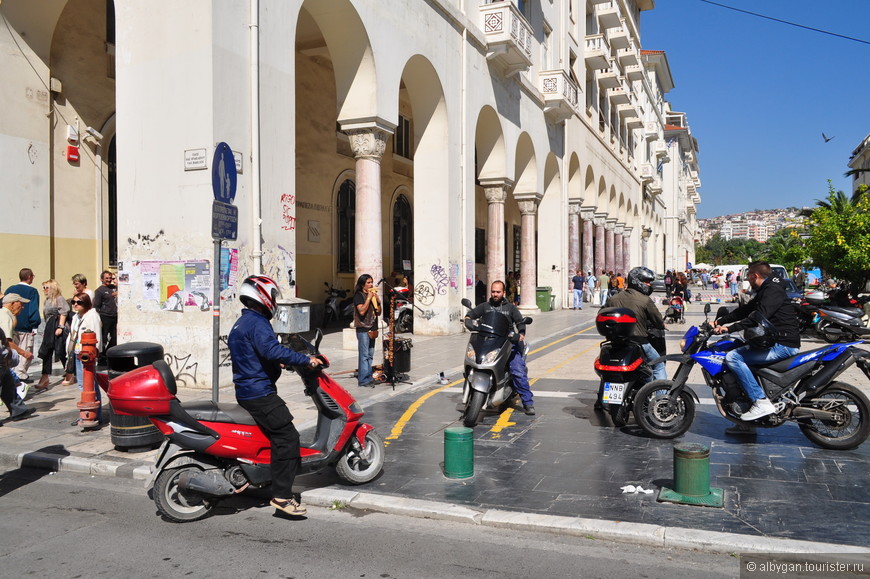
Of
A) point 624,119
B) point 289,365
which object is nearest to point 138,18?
point 289,365

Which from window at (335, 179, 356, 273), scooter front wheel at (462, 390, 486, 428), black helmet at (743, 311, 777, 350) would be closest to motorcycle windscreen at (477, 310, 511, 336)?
scooter front wheel at (462, 390, 486, 428)

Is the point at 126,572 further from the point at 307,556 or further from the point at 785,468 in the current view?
the point at 785,468

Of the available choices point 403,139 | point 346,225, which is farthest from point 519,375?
point 403,139

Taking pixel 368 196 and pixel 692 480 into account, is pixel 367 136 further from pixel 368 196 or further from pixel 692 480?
pixel 692 480

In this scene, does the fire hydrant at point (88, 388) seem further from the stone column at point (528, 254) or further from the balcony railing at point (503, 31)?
the stone column at point (528, 254)

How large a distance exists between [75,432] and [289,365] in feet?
13.3

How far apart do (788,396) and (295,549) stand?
4.81 meters

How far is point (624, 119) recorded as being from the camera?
152 ft

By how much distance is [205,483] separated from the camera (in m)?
4.79

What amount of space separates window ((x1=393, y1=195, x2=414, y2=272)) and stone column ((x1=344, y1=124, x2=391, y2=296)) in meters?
9.50

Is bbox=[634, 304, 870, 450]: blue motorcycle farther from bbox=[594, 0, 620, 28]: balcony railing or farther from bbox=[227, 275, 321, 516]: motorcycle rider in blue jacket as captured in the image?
bbox=[594, 0, 620, 28]: balcony railing

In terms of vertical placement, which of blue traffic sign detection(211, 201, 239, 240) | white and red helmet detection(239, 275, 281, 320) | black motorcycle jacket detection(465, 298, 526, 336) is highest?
blue traffic sign detection(211, 201, 239, 240)

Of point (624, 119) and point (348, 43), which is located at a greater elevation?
point (624, 119)

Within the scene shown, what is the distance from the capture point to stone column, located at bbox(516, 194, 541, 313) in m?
25.0
